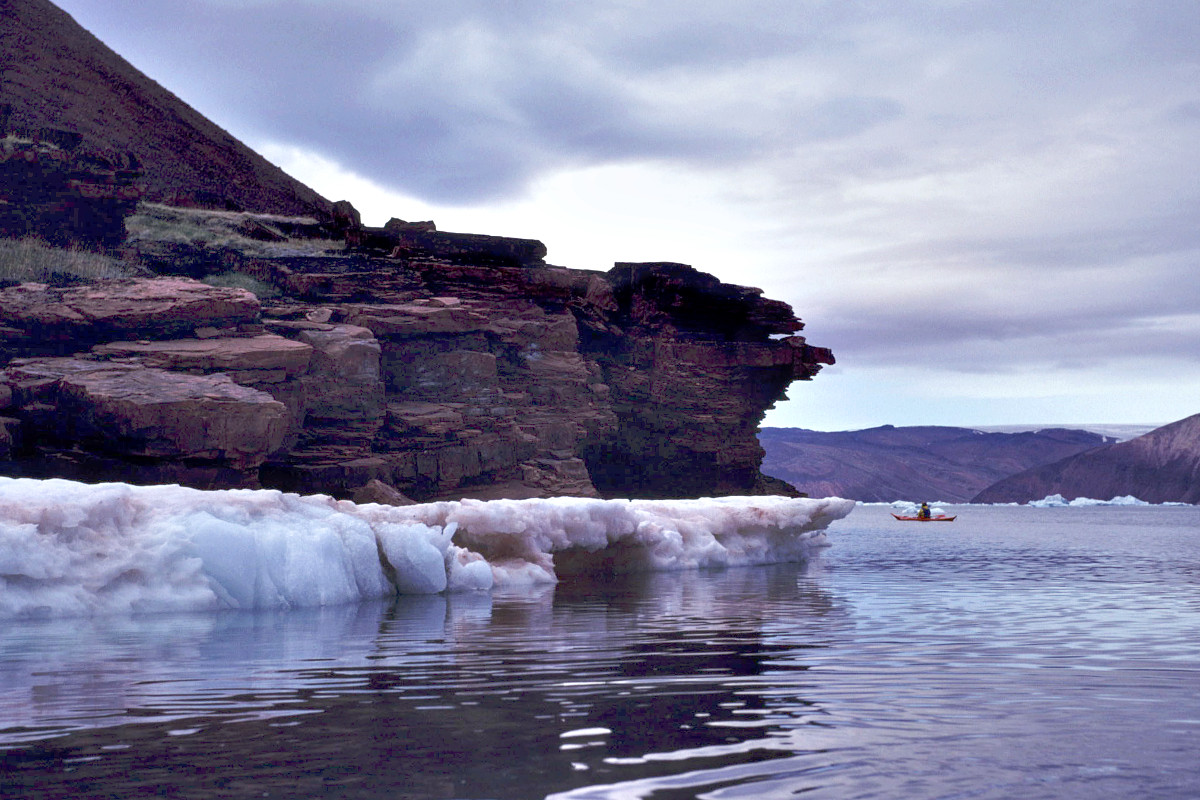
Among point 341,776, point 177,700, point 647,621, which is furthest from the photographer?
point 647,621

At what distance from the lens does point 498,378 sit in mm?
41531

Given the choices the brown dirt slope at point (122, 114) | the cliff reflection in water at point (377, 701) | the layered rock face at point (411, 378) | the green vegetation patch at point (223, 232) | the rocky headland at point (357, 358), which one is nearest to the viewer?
the cliff reflection in water at point (377, 701)

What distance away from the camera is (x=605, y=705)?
6703 millimetres

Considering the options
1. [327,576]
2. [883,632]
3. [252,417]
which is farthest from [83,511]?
[252,417]

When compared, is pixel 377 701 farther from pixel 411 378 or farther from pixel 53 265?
pixel 53 265

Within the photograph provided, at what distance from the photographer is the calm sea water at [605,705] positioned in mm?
4672

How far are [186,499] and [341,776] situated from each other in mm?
11343

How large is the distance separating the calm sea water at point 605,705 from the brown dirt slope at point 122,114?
79743 millimetres

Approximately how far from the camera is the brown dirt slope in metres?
92.1

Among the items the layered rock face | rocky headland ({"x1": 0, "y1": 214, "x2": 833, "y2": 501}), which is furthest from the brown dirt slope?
the layered rock face

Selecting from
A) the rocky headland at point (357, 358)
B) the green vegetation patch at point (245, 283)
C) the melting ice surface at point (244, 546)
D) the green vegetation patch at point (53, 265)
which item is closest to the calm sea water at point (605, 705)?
the melting ice surface at point (244, 546)

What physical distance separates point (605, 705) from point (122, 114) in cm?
10926

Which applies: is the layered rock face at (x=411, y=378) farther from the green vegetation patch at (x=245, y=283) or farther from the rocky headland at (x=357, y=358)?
the green vegetation patch at (x=245, y=283)

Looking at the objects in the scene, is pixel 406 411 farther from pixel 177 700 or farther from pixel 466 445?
pixel 177 700
